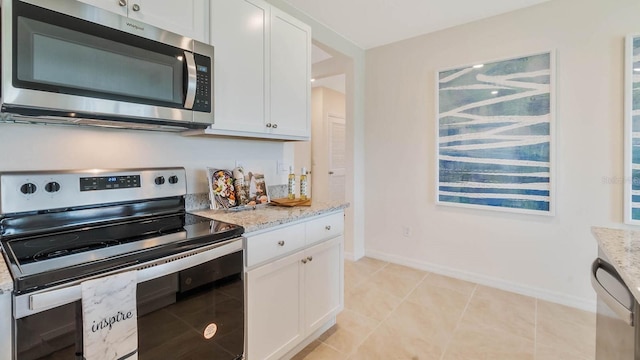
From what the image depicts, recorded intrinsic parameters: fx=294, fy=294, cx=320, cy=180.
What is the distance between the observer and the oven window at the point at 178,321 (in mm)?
833

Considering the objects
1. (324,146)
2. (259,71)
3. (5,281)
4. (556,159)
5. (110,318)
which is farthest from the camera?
(324,146)

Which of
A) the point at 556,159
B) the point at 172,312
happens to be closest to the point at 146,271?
the point at 172,312

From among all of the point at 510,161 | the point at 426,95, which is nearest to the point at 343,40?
the point at 426,95

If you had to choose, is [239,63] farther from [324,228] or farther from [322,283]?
[322,283]

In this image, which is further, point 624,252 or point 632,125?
point 632,125

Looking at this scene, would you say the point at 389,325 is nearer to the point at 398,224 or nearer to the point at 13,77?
the point at 398,224

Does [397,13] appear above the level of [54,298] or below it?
above

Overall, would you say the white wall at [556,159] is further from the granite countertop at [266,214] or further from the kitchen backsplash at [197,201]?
the kitchen backsplash at [197,201]

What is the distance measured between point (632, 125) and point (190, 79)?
9.47 ft

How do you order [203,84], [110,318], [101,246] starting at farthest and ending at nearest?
1. [203,84]
2. [101,246]
3. [110,318]

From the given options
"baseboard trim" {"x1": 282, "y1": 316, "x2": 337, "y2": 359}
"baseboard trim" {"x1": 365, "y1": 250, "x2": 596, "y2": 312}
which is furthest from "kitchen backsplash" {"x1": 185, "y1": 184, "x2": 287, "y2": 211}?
"baseboard trim" {"x1": 365, "y1": 250, "x2": 596, "y2": 312}

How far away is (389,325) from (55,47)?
91.7 inches

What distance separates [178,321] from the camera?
44.6 inches

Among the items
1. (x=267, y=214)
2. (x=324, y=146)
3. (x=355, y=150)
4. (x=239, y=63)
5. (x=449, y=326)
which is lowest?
(x=449, y=326)
